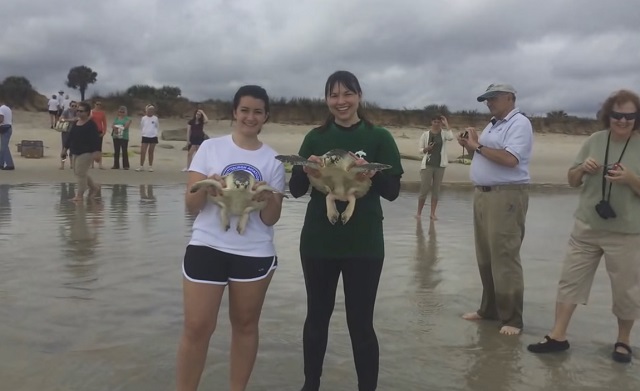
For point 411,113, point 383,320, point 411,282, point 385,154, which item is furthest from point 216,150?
point 411,113

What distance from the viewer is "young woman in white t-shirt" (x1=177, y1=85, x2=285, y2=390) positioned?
3393 mm

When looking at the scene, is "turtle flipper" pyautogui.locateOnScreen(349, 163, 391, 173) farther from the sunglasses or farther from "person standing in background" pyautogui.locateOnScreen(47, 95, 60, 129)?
"person standing in background" pyautogui.locateOnScreen(47, 95, 60, 129)

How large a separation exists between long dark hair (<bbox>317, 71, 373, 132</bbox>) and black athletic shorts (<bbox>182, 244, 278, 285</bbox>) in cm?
98

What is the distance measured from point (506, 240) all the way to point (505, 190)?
43cm

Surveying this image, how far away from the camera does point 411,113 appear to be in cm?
5088

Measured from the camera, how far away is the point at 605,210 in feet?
15.4

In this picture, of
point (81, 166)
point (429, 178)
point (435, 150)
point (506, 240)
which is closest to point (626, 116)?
point (506, 240)

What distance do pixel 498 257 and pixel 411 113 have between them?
153 ft

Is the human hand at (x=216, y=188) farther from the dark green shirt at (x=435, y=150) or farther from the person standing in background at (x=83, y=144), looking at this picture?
the person standing in background at (x=83, y=144)

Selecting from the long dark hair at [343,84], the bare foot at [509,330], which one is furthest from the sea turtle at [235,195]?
the bare foot at [509,330]

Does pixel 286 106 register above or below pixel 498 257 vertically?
above

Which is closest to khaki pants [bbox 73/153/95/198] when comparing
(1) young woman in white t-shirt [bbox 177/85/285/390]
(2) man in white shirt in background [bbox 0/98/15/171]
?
(2) man in white shirt in background [bbox 0/98/15/171]

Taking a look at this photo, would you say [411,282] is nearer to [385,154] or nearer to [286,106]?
[385,154]

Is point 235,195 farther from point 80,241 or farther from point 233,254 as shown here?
point 80,241
